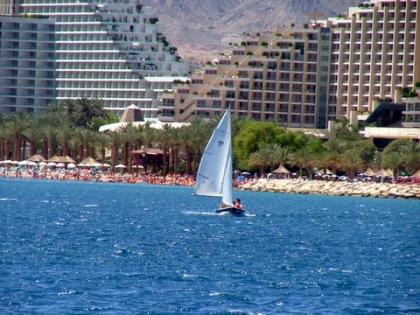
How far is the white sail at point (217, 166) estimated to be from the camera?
111688mm

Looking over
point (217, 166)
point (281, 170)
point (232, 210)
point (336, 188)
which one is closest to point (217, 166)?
point (217, 166)

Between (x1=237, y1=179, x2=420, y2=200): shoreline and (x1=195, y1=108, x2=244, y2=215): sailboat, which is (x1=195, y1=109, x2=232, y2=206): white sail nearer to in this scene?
(x1=195, y1=108, x2=244, y2=215): sailboat

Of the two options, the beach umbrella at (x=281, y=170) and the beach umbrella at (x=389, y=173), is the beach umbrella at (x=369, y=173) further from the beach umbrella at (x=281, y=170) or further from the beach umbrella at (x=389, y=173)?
the beach umbrella at (x=281, y=170)

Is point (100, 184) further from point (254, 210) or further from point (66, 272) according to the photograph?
point (66, 272)

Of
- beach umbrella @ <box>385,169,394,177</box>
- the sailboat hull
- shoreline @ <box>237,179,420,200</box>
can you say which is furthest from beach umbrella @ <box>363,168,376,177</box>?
the sailboat hull

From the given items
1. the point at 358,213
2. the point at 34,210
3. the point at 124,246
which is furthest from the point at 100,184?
the point at 124,246

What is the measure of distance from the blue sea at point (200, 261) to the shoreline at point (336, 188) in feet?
156

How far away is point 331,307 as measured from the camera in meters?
59.5

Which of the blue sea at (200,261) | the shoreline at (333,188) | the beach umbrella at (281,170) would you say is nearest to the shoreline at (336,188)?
the shoreline at (333,188)

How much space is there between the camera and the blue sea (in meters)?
59.6

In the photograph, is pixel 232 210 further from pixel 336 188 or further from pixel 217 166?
pixel 336 188

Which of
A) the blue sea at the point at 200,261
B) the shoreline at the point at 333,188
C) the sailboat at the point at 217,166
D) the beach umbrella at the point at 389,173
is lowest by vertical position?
the shoreline at the point at 333,188

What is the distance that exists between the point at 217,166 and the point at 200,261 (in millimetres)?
37237

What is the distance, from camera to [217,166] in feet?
368
